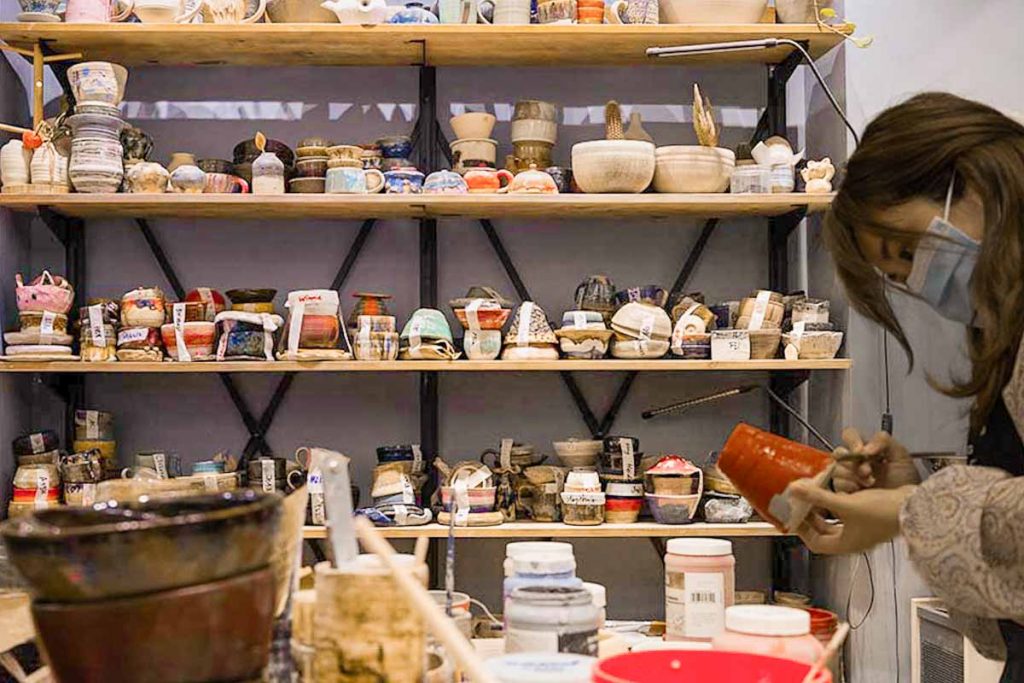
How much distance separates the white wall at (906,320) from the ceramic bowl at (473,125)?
3.32ft

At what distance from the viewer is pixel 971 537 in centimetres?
131

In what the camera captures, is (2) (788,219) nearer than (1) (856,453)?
No

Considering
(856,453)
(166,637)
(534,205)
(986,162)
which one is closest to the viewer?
(166,637)

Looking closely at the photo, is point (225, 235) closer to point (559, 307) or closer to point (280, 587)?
point (559, 307)

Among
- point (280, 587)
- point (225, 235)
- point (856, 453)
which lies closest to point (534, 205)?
point (225, 235)

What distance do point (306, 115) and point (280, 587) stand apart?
286 centimetres

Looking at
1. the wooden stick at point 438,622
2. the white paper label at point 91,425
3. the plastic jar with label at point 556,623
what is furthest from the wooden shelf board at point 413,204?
the wooden stick at point 438,622

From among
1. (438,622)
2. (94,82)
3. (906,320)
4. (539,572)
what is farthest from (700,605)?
(94,82)

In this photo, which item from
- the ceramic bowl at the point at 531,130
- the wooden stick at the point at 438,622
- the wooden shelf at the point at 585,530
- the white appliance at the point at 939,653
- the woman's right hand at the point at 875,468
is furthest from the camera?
the ceramic bowl at the point at 531,130

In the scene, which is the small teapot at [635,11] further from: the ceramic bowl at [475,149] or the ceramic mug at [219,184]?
the ceramic mug at [219,184]

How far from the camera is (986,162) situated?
60.0 inches

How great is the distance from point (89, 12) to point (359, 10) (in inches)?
29.8

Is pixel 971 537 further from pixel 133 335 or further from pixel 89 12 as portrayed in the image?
pixel 89 12

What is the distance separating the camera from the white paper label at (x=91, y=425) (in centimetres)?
337
